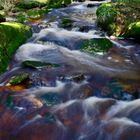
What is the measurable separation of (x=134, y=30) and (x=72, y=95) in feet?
14.6

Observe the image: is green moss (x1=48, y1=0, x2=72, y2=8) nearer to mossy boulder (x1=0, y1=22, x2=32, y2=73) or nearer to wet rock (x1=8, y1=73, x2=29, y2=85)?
mossy boulder (x1=0, y1=22, x2=32, y2=73)

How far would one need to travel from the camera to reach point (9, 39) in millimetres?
9391

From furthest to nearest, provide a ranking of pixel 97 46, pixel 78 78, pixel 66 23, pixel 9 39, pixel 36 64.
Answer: pixel 66 23 < pixel 97 46 < pixel 9 39 < pixel 36 64 < pixel 78 78

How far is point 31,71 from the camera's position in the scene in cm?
807

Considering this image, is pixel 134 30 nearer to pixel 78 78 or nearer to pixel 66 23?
pixel 66 23

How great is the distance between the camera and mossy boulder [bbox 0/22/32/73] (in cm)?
880

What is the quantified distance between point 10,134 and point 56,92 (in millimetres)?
1663

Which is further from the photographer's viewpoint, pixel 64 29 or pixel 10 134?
pixel 64 29

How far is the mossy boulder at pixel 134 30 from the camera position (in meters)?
10.6

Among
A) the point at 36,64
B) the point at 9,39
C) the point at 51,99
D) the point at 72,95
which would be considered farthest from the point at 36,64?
the point at 51,99

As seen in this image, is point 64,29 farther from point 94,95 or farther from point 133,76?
point 94,95

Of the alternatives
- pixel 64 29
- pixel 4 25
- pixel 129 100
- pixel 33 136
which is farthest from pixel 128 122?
pixel 64 29

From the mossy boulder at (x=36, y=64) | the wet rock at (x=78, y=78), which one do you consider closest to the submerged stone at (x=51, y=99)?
the wet rock at (x=78, y=78)

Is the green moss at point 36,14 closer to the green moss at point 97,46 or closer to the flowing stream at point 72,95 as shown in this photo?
the flowing stream at point 72,95
